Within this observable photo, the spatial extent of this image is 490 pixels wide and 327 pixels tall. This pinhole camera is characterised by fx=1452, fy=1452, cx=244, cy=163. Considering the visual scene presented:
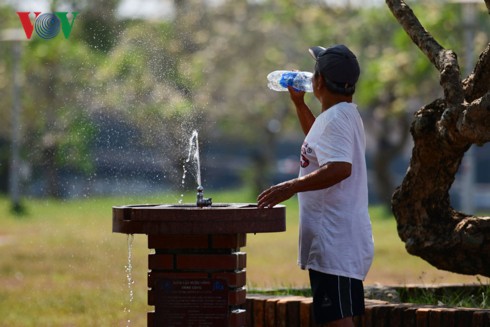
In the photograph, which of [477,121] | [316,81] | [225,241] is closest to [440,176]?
[477,121]

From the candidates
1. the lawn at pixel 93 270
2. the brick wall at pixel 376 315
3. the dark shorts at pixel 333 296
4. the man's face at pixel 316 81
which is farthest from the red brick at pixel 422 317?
the lawn at pixel 93 270

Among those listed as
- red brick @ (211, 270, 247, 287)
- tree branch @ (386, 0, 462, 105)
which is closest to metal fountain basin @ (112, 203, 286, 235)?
red brick @ (211, 270, 247, 287)

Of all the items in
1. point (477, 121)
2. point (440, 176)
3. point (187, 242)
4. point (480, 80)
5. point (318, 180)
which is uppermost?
point (480, 80)

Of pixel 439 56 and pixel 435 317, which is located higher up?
pixel 439 56

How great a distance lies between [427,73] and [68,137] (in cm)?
1243

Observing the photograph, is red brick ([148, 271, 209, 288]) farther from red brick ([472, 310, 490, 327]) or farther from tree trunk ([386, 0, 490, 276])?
tree trunk ([386, 0, 490, 276])

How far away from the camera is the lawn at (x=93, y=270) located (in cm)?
1065

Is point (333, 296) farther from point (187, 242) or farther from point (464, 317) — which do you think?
point (464, 317)

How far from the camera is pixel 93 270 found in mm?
15484

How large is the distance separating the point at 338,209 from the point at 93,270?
994 cm

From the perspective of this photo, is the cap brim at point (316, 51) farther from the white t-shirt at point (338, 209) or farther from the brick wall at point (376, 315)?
the brick wall at point (376, 315)

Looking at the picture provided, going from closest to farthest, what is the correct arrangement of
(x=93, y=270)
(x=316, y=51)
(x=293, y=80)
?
(x=316, y=51)
(x=293, y=80)
(x=93, y=270)

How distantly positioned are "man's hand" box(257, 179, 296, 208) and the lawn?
309 cm

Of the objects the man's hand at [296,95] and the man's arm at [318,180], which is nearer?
the man's arm at [318,180]
